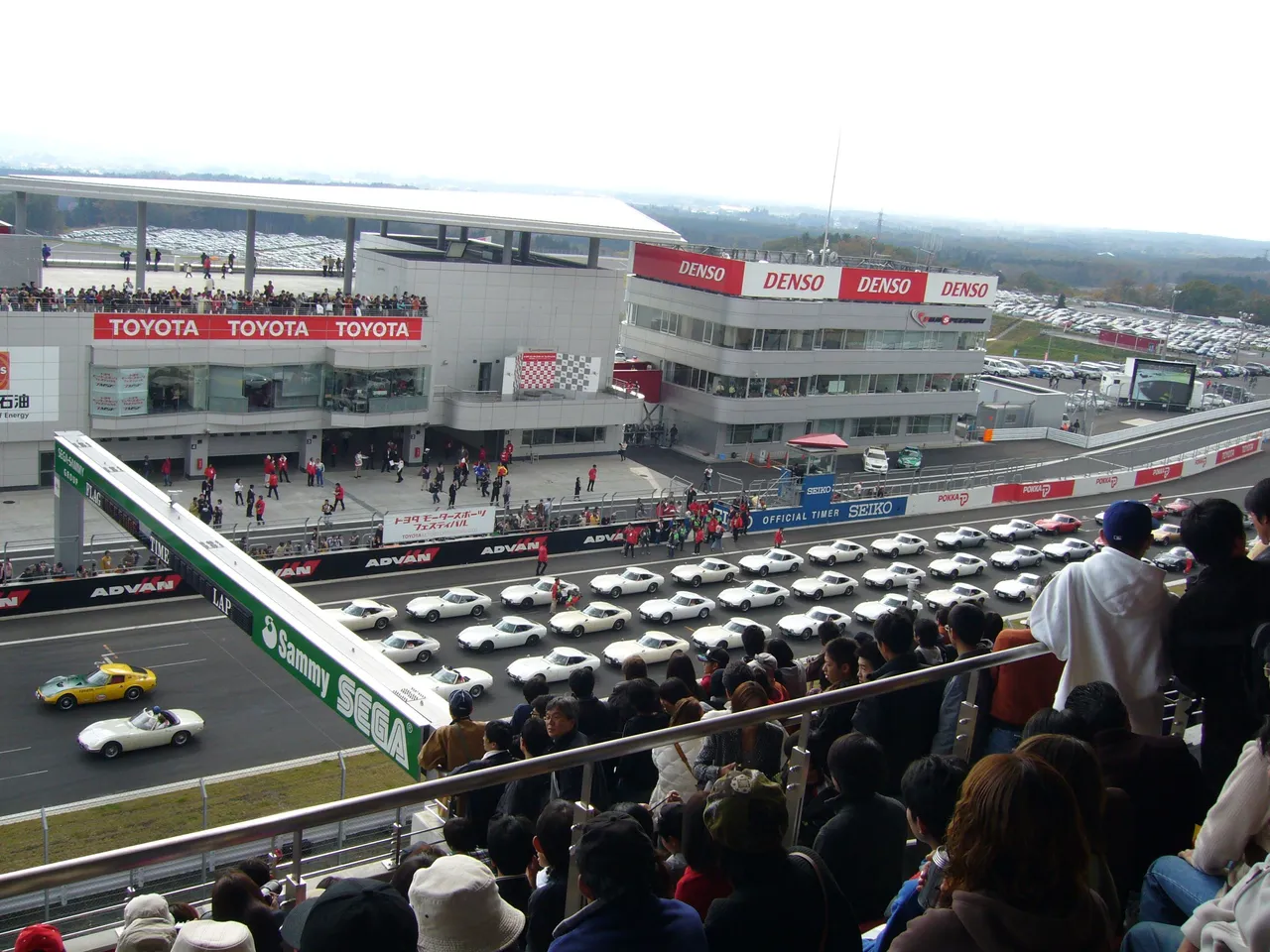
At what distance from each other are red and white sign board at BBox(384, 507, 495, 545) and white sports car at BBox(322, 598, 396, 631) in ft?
12.4

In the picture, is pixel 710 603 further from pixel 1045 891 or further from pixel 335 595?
pixel 1045 891

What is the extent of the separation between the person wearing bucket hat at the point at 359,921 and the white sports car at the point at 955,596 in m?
29.0

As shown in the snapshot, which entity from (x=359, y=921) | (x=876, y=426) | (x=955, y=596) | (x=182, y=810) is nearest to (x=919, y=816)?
(x=359, y=921)

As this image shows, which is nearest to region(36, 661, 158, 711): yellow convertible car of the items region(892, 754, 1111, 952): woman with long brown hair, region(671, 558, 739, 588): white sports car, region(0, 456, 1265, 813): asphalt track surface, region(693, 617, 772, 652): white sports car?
region(0, 456, 1265, 813): asphalt track surface

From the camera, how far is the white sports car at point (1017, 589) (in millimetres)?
35906

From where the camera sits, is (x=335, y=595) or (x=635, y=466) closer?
(x=335, y=595)

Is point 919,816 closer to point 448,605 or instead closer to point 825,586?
point 448,605

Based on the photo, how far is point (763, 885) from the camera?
12.2 ft

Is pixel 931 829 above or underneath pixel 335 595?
above

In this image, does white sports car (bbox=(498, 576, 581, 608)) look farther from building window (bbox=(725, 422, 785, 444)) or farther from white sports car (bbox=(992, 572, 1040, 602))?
building window (bbox=(725, 422, 785, 444))

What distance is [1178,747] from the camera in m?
4.78

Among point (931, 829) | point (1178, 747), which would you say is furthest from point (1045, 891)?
point (1178, 747)

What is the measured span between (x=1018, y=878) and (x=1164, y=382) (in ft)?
261

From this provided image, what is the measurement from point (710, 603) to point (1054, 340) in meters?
104
